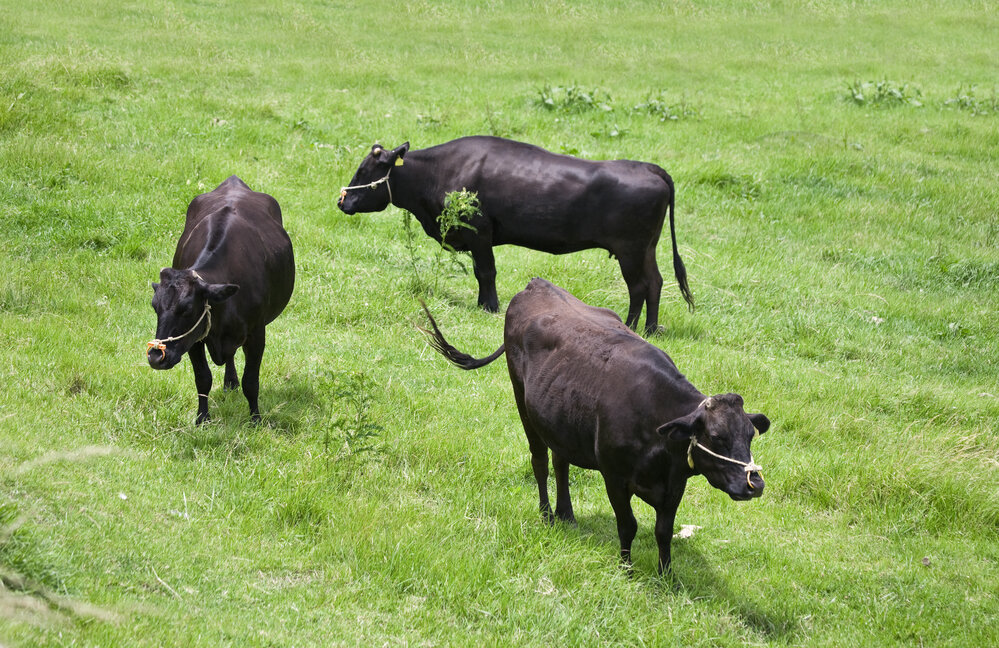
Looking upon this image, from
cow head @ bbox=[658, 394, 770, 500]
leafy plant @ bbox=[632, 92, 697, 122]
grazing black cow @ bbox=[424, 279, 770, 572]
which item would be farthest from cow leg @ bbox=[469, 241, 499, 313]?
leafy plant @ bbox=[632, 92, 697, 122]

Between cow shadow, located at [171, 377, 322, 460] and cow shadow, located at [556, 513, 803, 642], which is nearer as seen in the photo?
cow shadow, located at [556, 513, 803, 642]

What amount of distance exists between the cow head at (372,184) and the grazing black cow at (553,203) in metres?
0.03

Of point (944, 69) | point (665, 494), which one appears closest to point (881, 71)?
point (944, 69)

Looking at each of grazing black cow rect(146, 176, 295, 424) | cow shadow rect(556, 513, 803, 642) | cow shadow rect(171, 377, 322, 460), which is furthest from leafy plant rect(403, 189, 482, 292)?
cow shadow rect(556, 513, 803, 642)

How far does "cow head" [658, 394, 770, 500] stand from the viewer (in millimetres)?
5793

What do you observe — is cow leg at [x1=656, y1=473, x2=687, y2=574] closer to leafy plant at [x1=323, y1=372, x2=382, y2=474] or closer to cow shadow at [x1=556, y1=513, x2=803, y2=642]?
cow shadow at [x1=556, y1=513, x2=803, y2=642]

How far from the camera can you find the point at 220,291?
7672 millimetres

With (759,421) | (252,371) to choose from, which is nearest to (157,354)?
(252,371)

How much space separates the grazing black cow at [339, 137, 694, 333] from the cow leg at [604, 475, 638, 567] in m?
5.25

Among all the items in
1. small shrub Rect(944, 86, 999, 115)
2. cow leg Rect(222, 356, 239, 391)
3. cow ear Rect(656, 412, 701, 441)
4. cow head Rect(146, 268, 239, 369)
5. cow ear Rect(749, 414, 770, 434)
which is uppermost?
cow ear Rect(656, 412, 701, 441)

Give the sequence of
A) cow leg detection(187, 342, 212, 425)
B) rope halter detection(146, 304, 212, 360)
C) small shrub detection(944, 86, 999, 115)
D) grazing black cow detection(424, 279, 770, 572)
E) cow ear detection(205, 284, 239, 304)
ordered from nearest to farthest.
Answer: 1. grazing black cow detection(424, 279, 770, 572)
2. rope halter detection(146, 304, 212, 360)
3. cow ear detection(205, 284, 239, 304)
4. cow leg detection(187, 342, 212, 425)
5. small shrub detection(944, 86, 999, 115)

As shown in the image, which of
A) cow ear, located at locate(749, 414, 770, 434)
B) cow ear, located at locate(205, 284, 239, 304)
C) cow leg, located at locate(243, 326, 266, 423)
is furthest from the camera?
cow leg, located at locate(243, 326, 266, 423)

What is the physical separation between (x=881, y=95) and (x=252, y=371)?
17.9 m

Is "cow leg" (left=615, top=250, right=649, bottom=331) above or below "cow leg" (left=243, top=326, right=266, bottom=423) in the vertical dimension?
below
